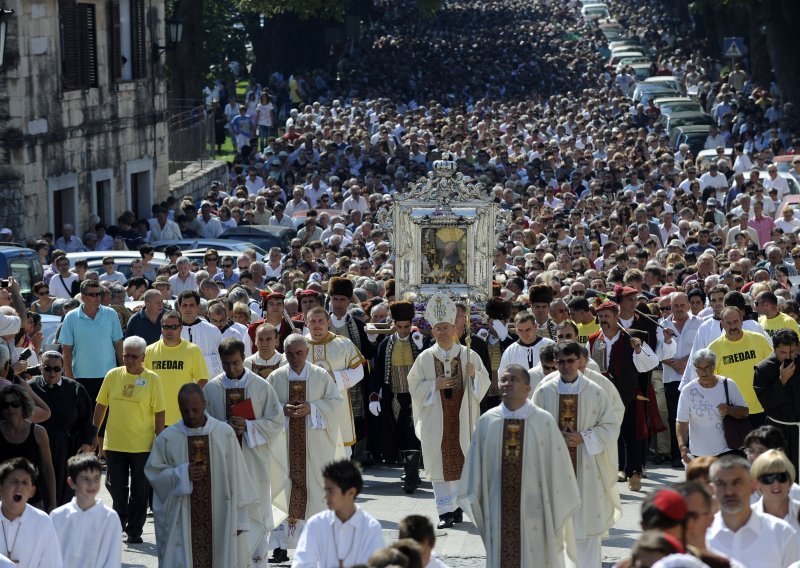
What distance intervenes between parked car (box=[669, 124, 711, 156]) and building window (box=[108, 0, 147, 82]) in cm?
1372

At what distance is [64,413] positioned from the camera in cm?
1373

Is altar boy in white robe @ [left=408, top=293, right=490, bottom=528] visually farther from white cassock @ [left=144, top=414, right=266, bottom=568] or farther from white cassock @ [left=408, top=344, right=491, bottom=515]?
white cassock @ [left=144, top=414, right=266, bottom=568]

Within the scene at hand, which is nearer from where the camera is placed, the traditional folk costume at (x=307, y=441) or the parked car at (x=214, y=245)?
the traditional folk costume at (x=307, y=441)

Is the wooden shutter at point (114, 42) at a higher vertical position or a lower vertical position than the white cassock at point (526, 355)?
higher

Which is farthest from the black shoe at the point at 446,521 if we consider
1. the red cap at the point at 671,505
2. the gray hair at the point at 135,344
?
the red cap at the point at 671,505

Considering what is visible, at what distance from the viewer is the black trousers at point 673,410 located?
17.5 metres

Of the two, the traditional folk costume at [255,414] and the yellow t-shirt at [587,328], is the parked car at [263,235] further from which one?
the traditional folk costume at [255,414]

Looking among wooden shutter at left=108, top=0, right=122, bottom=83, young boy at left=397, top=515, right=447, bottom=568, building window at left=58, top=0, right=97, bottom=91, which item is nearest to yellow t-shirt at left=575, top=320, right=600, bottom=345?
young boy at left=397, top=515, right=447, bottom=568

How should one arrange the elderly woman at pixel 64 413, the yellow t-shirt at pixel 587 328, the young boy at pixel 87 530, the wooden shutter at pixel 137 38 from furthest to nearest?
the wooden shutter at pixel 137 38 < the yellow t-shirt at pixel 587 328 < the elderly woman at pixel 64 413 < the young boy at pixel 87 530

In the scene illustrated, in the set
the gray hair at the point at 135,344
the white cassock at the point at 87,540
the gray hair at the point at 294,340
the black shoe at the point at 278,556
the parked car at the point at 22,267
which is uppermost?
the gray hair at the point at 294,340

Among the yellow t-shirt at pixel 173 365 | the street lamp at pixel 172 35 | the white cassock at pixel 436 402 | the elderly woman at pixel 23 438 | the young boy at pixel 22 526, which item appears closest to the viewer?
the young boy at pixel 22 526

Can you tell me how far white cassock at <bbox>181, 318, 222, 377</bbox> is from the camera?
16078mm

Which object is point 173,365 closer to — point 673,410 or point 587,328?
point 587,328

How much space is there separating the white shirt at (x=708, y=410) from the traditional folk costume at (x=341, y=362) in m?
2.56
